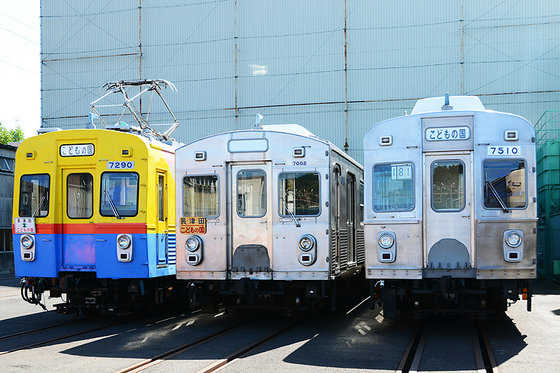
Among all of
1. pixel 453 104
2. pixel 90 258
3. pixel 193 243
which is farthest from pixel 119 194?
pixel 453 104

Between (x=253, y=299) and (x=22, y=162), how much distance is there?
4.94 metres

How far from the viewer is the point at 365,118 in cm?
2378

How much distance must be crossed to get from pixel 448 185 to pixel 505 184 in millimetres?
792

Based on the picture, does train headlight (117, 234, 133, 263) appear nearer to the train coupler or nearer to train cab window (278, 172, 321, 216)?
the train coupler

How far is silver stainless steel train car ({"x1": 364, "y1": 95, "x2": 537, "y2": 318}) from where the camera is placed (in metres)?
8.31

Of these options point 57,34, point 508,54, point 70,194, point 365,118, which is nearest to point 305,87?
point 365,118

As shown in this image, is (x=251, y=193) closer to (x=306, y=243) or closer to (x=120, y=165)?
(x=306, y=243)

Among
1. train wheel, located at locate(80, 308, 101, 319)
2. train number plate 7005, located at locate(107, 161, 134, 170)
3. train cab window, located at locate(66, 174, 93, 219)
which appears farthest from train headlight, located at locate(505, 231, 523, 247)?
train wheel, located at locate(80, 308, 101, 319)

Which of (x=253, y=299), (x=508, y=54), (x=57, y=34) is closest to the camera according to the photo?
(x=253, y=299)

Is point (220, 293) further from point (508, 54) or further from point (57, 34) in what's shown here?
point (57, 34)

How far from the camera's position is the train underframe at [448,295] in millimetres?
8336

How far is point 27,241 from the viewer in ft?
33.9

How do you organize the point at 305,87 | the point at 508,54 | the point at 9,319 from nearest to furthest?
the point at 9,319 → the point at 508,54 → the point at 305,87

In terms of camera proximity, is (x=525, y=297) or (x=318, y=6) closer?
(x=525, y=297)
